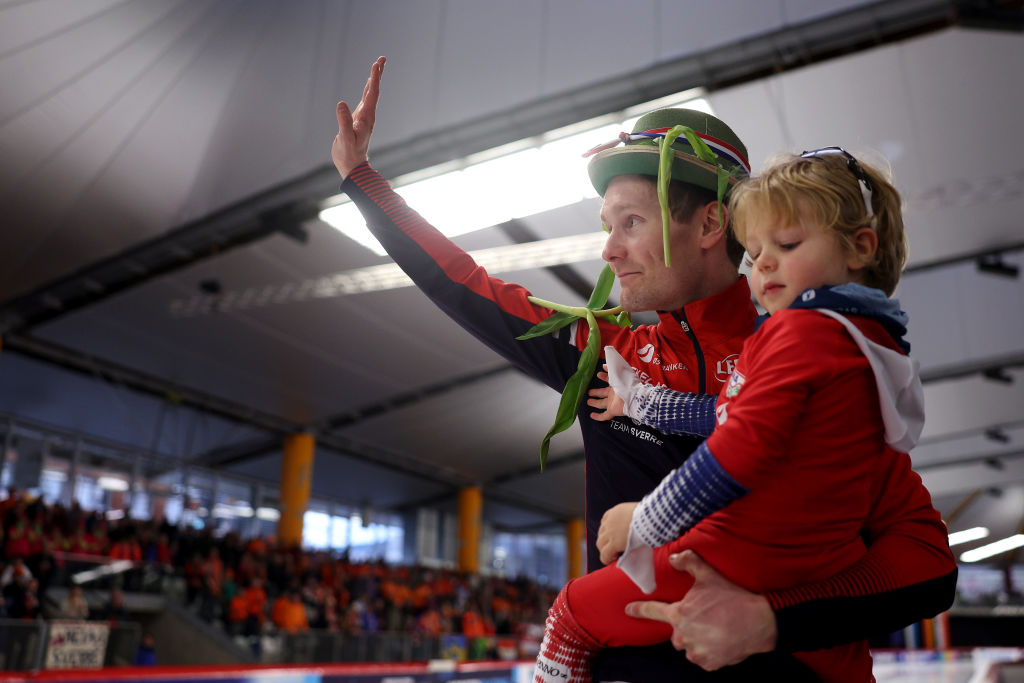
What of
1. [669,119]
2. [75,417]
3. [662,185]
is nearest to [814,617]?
[662,185]

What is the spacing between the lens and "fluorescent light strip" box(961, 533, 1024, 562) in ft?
84.4

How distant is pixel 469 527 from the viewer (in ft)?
84.3

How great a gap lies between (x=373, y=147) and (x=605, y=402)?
8.45 m

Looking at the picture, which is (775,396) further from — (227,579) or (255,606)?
(227,579)

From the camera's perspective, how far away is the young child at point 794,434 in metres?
0.88

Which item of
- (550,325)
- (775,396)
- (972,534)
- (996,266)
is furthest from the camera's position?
(972,534)

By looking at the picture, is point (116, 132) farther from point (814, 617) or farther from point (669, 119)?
point (814, 617)

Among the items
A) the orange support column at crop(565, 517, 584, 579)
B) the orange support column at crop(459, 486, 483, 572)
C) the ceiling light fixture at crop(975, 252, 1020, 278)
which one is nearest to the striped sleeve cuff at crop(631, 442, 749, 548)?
the ceiling light fixture at crop(975, 252, 1020, 278)

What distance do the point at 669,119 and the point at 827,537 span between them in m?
0.72

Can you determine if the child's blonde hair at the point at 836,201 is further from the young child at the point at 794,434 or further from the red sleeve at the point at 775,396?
the red sleeve at the point at 775,396

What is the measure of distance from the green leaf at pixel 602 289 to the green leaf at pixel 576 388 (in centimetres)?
11

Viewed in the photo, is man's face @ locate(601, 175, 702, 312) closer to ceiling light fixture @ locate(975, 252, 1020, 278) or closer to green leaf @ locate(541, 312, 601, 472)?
green leaf @ locate(541, 312, 601, 472)

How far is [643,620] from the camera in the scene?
101 centimetres

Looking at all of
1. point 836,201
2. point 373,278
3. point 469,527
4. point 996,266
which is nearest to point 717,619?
point 836,201
